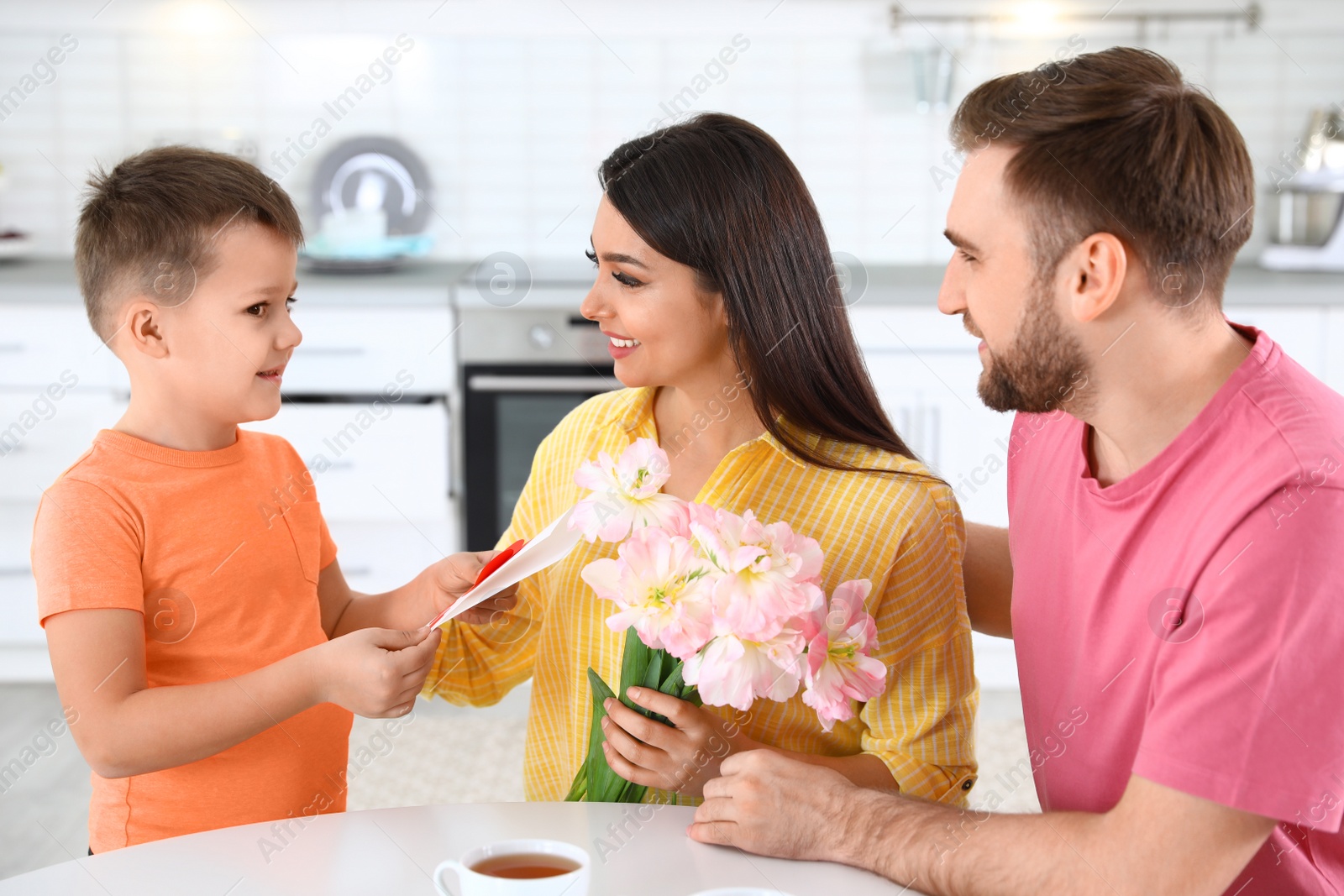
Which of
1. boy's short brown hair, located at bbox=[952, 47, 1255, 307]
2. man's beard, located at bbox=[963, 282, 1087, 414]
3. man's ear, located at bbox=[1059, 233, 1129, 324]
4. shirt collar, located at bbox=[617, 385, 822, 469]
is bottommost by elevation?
shirt collar, located at bbox=[617, 385, 822, 469]

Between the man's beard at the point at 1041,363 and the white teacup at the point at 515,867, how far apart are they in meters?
0.65

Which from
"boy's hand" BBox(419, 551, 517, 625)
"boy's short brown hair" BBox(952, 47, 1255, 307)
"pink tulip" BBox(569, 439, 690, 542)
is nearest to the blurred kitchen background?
"boy's hand" BBox(419, 551, 517, 625)

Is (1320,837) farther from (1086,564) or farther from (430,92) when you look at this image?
(430,92)

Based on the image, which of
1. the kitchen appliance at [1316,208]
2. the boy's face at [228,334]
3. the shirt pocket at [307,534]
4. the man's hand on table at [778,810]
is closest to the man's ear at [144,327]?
the boy's face at [228,334]

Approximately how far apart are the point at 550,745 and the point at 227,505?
0.46 m

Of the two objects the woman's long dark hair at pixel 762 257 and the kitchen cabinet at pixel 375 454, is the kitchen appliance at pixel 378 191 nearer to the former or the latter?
the kitchen cabinet at pixel 375 454

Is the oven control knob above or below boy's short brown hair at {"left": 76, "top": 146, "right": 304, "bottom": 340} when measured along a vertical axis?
below

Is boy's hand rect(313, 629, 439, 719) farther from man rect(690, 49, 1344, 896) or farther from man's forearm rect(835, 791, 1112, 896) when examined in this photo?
man's forearm rect(835, 791, 1112, 896)

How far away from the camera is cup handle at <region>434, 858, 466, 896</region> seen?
0.83 m

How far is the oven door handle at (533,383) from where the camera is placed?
10.2ft

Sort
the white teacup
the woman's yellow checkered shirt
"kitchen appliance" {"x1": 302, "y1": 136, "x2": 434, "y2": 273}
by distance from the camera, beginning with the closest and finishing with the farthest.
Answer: the white teacup < the woman's yellow checkered shirt < "kitchen appliance" {"x1": 302, "y1": 136, "x2": 434, "y2": 273}

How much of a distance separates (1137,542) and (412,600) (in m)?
0.82

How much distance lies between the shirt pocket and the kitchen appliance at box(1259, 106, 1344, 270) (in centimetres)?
297

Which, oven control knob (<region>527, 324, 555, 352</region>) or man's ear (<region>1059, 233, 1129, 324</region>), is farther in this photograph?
oven control knob (<region>527, 324, 555, 352</region>)
